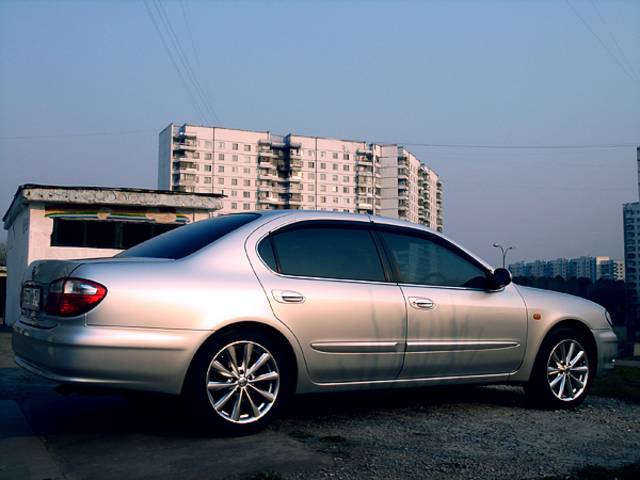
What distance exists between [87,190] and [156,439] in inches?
692

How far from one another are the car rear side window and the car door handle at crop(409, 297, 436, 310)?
28 centimetres

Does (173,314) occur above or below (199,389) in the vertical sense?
above

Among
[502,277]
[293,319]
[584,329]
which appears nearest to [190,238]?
[293,319]

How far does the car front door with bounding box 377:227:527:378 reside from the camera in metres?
5.26

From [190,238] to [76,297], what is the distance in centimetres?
107

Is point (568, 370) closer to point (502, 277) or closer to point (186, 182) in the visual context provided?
point (502, 277)

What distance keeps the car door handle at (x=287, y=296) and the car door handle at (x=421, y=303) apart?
3.25ft

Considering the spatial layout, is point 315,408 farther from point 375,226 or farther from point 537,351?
point 537,351

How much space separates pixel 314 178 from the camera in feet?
375

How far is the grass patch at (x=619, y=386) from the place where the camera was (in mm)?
6855

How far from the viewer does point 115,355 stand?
402 centimetres

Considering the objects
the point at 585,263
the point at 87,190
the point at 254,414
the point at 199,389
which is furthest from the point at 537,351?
the point at 585,263

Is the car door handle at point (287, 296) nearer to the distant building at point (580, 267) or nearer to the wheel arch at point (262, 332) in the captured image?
the wheel arch at point (262, 332)

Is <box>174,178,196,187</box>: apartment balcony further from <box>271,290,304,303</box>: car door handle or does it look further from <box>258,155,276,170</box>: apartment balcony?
<box>271,290,304,303</box>: car door handle
